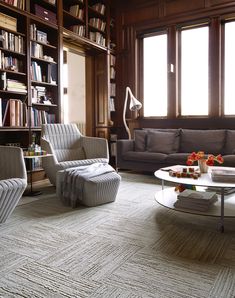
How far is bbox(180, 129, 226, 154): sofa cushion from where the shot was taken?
4.20 m

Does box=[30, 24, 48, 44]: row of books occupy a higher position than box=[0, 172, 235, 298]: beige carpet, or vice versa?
box=[30, 24, 48, 44]: row of books

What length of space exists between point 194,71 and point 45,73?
2.59m

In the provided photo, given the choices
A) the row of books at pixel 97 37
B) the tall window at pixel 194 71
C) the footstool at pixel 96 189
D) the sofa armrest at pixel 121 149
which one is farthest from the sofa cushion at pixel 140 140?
the row of books at pixel 97 37

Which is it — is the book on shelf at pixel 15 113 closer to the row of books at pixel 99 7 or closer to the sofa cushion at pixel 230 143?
the row of books at pixel 99 7

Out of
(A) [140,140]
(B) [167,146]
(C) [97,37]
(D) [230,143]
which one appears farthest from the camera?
(C) [97,37]

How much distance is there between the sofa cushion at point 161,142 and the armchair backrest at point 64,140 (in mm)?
1312

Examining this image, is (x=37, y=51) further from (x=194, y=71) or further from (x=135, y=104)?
(x=194, y=71)

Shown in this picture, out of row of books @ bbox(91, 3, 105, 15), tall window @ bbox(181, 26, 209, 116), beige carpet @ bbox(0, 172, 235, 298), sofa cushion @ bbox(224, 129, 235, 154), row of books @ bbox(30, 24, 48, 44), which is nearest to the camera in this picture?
beige carpet @ bbox(0, 172, 235, 298)

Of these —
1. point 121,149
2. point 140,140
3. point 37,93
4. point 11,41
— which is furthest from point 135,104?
point 11,41

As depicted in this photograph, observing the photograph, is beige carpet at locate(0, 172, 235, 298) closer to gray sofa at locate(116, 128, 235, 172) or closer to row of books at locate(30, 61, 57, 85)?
gray sofa at locate(116, 128, 235, 172)

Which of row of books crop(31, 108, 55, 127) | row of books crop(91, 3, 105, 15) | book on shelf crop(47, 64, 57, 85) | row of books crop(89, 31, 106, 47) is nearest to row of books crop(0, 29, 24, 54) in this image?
book on shelf crop(47, 64, 57, 85)

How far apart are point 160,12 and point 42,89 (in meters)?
2.75

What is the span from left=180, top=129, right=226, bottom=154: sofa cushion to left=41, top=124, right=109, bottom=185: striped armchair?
1.55 meters

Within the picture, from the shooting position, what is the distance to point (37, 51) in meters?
3.95
